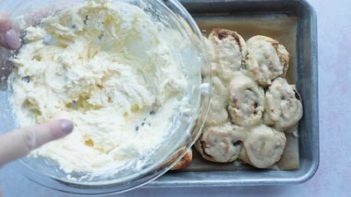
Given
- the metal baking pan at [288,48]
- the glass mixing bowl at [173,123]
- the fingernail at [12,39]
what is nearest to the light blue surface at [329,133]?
the metal baking pan at [288,48]

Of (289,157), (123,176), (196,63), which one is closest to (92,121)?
(123,176)

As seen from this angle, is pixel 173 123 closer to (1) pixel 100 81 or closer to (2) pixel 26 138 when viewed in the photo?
(1) pixel 100 81

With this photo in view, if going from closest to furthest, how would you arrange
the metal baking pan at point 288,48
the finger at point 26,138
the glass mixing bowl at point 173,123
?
the finger at point 26,138 < the glass mixing bowl at point 173,123 < the metal baking pan at point 288,48

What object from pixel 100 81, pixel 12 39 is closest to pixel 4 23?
pixel 12 39

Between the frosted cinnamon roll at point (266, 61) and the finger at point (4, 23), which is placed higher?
the finger at point (4, 23)

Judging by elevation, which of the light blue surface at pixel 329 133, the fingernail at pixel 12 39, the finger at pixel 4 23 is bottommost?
the light blue surface at pixel 329 133

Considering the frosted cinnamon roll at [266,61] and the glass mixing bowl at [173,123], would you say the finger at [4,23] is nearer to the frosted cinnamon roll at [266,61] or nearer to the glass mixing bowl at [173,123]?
the glass mixing bowl at [173,123]

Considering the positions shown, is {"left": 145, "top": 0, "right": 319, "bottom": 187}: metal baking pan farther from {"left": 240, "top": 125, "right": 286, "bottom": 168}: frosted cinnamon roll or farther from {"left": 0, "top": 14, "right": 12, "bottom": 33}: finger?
{"left": 0, "top": 14, "right": 12, "bottom": 33}: finger
